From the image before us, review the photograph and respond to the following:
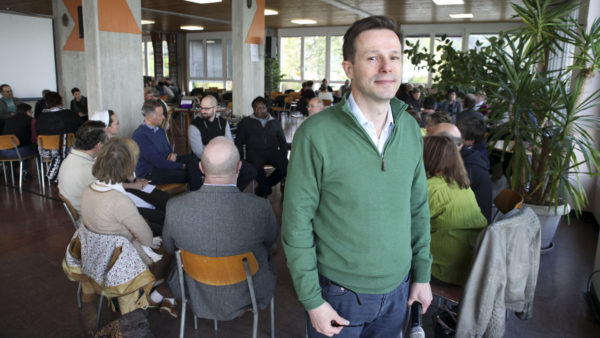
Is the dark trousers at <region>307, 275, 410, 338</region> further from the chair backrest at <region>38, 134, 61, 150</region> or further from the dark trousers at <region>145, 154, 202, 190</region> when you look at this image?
the chair backrest at <region>38, 134, 61, 150</region>

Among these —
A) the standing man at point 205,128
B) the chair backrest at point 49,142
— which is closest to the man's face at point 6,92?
the chair backrest at point 49,142

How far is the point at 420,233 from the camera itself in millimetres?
1577

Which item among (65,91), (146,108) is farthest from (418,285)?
(65,91)

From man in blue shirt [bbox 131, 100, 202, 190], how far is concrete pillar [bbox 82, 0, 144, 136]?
1.50 meters

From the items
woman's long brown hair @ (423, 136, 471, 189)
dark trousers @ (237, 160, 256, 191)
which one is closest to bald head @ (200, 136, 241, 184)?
woman's long brown hair @ (423, 136, 471, 189)

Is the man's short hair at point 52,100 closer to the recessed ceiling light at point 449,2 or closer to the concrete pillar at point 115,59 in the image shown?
the concrete pillar at point 115,59

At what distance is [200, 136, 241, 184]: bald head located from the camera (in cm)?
214

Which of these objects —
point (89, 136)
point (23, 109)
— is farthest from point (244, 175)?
point (23, 109)

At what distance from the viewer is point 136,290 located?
2.47 metres

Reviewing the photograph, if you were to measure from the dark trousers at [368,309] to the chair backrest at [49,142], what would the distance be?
5.18 m

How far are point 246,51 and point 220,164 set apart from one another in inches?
232

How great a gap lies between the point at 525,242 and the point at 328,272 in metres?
1.24

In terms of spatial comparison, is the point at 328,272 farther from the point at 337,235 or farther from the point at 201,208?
the point at 201,208

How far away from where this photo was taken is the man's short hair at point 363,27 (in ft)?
4.33
